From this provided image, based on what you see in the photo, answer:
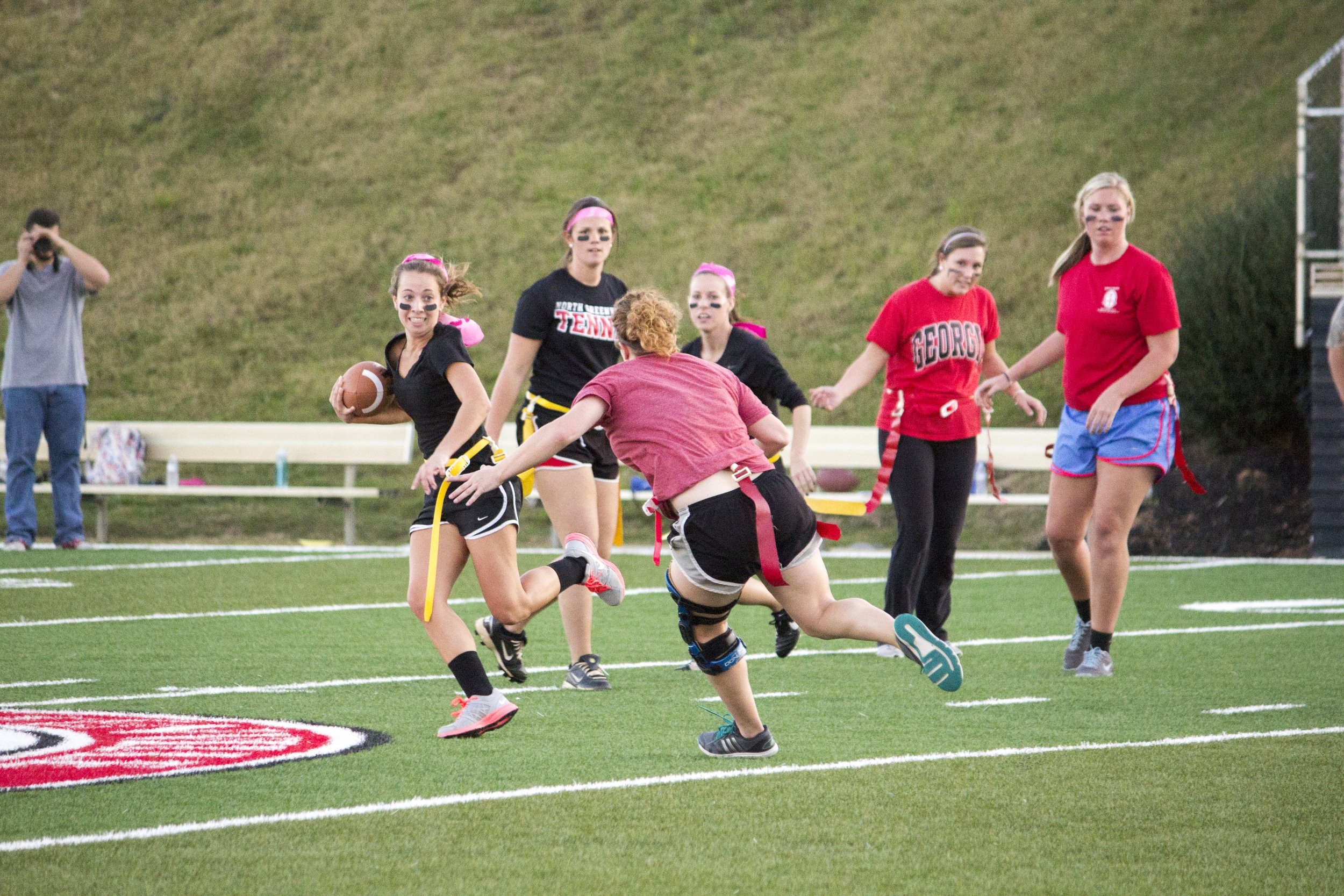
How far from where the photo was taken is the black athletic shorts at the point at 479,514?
600 centimetres

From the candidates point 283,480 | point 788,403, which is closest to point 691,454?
point 788,403

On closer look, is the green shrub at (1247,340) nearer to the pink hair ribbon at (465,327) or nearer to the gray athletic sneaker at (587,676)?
the gray athletic sneaker at (587,676)

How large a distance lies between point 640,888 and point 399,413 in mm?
3126

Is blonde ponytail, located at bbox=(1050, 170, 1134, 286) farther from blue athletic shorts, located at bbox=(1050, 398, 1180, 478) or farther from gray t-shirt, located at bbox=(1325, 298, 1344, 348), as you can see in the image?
gray t-shirt, located at bbox=(1325, 298, 1344, 348)

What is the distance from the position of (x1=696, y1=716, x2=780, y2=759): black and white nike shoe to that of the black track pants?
237 centimetres

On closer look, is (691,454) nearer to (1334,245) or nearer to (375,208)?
(1334,245)

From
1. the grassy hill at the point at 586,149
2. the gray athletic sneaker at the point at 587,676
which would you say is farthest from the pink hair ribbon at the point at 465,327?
the grassy hill at the point at 586,149

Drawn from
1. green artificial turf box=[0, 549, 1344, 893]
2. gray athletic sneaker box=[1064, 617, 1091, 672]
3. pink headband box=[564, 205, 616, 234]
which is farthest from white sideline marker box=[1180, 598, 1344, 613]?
pink headband box=[564, 205, 616, 234]

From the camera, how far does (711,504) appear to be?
5.19m

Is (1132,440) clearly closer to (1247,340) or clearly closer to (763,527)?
(763,527)

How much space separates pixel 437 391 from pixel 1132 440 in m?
3.10

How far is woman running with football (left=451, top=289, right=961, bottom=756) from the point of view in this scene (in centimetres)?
515

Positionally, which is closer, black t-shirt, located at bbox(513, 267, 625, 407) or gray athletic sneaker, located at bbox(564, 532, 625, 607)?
gray athletic sneaker, located at bbox(564, 532, 625, 607)

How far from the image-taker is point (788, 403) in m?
7.76
